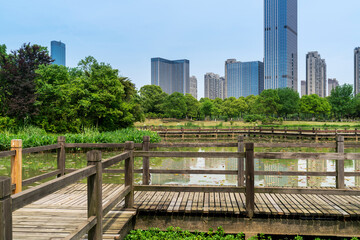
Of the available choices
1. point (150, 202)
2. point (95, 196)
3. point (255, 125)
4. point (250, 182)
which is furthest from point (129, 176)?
point (255, 125)

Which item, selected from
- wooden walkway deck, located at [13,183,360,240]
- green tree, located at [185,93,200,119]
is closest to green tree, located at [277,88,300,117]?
green tree, located at [185,93,200,119]

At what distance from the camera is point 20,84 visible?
3338 centimetres

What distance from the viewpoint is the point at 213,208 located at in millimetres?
5176

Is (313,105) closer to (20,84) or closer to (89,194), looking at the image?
(20,84)

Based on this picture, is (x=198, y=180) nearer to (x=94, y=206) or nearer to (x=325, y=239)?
(x=325, y=239)

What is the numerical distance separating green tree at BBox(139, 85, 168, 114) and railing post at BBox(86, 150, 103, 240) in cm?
8867

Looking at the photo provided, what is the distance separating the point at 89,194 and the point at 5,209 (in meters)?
1.57

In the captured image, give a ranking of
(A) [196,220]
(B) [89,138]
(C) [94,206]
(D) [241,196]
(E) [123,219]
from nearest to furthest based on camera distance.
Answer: (C) [94,206], (E) [123,219], (A) [196,220], (D) [241,196], (B) [89,138]

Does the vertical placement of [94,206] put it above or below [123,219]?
above

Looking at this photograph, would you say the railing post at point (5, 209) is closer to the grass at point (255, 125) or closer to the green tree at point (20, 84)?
the green tree at point (20, 84)

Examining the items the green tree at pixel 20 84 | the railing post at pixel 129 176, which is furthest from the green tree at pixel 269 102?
the railing post at pixel 129 176

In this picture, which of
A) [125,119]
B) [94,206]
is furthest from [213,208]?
[125,119]

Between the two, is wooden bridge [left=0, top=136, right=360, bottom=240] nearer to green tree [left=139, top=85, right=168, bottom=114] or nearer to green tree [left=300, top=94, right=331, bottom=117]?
green tree [left=139, top=85, right=168, bottom=114]

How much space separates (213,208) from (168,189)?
2.99ft
